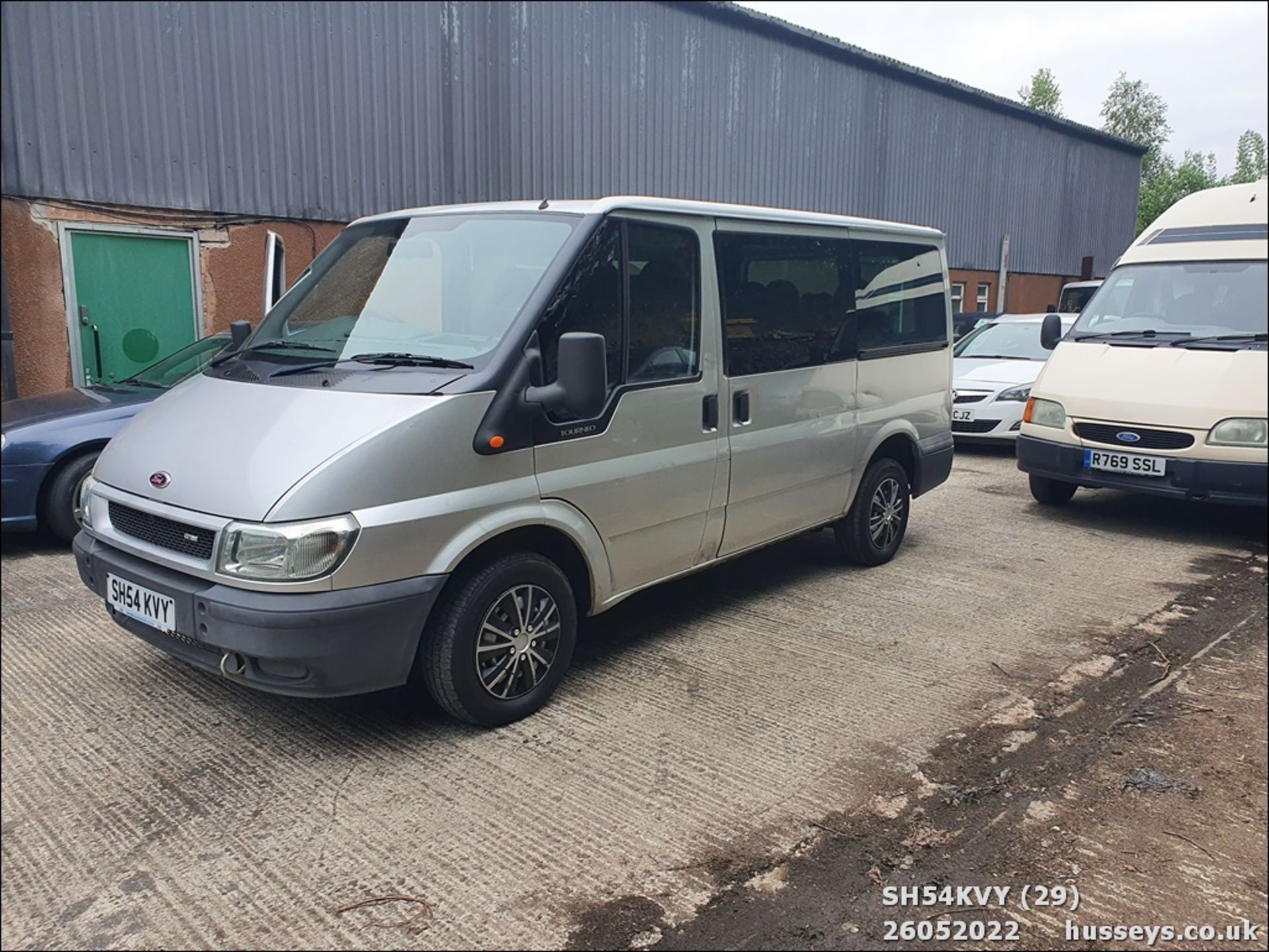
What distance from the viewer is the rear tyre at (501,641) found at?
11.1 feet

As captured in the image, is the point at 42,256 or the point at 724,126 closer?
the point at 42,256

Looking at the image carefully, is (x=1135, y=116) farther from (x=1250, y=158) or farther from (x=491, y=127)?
(x=491, y=127)

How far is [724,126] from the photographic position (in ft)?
45.9

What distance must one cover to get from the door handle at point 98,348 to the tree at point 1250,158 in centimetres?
1023

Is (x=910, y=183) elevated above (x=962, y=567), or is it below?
above

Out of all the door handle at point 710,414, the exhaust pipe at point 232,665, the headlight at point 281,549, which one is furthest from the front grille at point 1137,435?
the door handle at point 710,414

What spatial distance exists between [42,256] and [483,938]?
28.6 feet

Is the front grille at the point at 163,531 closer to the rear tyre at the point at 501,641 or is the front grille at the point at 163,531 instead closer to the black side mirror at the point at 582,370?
the rear tyre at the point at 501,641

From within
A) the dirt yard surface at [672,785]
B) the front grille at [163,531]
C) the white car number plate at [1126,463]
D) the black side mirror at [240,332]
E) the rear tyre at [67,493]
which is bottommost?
the dirt yard surface at [672,785]

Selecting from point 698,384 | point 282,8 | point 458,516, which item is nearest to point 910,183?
point 698,384

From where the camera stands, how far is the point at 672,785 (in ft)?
10.6

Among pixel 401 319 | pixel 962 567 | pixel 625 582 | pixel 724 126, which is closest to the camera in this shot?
pixel 401 319

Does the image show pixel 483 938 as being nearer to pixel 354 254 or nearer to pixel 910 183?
pixel 354 254

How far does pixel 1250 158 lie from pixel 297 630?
9.26ft
